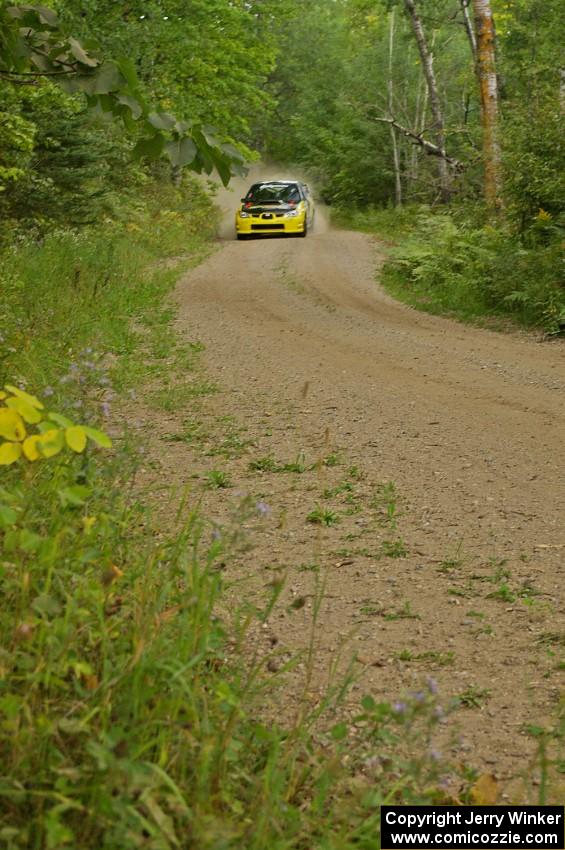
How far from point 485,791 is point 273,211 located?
26970 mm

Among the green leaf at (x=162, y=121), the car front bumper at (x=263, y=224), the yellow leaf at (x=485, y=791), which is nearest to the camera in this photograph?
the yellow leaf at (x=485, y=791)

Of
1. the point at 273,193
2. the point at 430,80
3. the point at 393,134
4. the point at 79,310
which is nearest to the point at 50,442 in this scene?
the point at 79,310

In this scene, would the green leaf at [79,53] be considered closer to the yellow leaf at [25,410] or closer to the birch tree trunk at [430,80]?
the yellow leaf at [25,410]

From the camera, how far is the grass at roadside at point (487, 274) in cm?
1267

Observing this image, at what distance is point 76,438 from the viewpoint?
2.46 meters

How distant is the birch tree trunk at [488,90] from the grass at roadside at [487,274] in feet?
2.59

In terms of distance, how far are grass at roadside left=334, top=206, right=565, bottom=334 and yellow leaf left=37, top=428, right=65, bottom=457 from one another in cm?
1016

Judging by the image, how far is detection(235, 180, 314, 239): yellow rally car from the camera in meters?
28.6

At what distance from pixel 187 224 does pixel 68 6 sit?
27.5ft

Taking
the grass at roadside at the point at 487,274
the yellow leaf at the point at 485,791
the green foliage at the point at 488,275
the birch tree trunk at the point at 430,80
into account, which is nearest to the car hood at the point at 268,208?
the birch tree trunk at the point at 430,80

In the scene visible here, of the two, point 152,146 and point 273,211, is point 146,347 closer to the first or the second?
point 152,146

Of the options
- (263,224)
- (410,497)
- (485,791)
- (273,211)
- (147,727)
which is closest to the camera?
(147,727)

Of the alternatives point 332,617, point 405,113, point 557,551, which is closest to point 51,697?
point 332,617

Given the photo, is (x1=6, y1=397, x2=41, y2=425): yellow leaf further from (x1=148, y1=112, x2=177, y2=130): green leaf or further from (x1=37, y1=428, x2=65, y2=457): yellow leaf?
(x1=148, y1=112, x2=177, y2=130): green leaf
